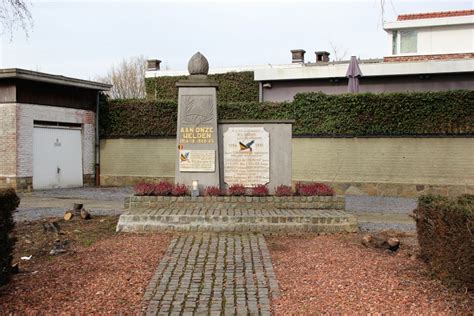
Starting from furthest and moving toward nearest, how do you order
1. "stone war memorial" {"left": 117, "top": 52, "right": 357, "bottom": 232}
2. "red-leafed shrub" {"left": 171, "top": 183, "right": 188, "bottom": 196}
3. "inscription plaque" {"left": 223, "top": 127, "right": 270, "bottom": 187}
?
1. "inscription plaque" {"left": 223, "top": 127, "right": 270, "bottom": 187}
2. "red-leafed shrub" {"left": 171, "top": 183, "right": 188, "bottom": 196}
3. "stone war memorial" {"left": 117, "top": 52, "right": 357, "bottom": 232}

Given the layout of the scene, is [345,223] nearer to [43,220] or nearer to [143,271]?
[143,271]

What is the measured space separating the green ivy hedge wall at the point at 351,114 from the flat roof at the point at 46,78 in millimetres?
1519

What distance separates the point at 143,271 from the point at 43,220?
5021mm

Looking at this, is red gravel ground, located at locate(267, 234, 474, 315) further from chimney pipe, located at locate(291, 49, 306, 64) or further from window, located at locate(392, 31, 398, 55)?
window, located at locate(392, 31, 398, 55)

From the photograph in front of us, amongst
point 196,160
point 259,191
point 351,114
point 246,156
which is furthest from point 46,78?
point 351,114

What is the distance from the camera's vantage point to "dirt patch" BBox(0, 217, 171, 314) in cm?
516

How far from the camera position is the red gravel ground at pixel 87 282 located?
509 centimetres

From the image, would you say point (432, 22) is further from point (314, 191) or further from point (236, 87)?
point (314, 191)

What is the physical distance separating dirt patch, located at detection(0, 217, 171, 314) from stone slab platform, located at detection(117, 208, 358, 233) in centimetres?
29

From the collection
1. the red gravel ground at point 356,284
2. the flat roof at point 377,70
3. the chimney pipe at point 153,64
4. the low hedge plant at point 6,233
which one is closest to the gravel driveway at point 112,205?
the red gravel ground at point 356,284

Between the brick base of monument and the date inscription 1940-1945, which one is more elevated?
the date inscription 1940-1945

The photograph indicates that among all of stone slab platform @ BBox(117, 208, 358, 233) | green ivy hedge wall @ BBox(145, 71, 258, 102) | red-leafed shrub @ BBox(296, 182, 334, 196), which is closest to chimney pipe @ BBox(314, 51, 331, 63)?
green ivy hedge wall @ BBox(145, 71, 258, 102)

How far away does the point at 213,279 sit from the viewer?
612 cm

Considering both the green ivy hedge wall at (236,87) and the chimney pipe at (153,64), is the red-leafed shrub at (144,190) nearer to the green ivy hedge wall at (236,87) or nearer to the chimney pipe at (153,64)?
the green ivy hedge wall at (236,87)
